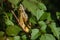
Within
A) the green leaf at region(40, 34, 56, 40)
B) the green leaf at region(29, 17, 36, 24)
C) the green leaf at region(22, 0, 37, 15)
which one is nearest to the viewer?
the green leaf at region(22, 0, 37, 15)

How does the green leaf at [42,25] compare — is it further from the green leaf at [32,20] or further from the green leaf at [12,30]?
the green leaf at [12,30]

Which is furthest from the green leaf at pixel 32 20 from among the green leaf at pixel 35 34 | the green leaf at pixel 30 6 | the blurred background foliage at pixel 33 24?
the green leaf at pixel 30 6

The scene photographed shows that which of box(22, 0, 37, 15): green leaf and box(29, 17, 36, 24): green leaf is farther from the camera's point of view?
box(29, 17, 36, 24): green leaf

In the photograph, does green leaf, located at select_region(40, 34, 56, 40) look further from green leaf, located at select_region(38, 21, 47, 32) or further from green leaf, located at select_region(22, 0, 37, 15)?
green leaf, located at select_region(22, 0, 37, 15)

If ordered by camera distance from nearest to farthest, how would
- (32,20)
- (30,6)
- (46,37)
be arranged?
1. (30,6)
2. (46,37)
3. (32,20)

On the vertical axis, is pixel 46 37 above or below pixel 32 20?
below

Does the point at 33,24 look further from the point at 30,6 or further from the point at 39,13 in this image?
the point at 30,6

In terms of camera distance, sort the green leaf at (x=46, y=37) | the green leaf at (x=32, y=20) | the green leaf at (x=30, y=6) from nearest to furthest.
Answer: the green leaf at (x=30, y=6), the green leaf at (x=46, y=37), the green leaf at (x=32, y=20)

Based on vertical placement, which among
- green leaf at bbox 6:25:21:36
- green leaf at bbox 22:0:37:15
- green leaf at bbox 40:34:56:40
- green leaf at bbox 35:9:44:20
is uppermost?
green leaf at bbox 22:0:37:15

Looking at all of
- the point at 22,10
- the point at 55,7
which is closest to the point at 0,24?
the point at 22,10

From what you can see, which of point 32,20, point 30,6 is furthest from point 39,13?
point 30,6

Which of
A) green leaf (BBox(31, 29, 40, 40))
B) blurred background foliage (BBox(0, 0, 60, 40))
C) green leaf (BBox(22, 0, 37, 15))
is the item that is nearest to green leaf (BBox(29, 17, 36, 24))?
blurred background foliage (BBox(0, 0, 60, 40))
